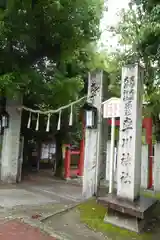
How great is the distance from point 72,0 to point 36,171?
31.9 ft

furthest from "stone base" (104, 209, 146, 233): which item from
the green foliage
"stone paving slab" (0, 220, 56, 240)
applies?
the green foliage

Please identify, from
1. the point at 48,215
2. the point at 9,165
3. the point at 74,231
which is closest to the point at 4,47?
the point at 9,165

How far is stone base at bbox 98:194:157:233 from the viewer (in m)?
5.63

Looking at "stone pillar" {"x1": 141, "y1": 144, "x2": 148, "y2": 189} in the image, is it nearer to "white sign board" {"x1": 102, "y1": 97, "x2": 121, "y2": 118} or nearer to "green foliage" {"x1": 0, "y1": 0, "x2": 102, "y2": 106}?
"white sign board" {"x1": 102, "y1": 97, "x2": 121, "y2": 118}

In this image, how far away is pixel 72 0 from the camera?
32.8ft

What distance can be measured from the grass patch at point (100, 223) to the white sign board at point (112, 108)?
2.53 meters

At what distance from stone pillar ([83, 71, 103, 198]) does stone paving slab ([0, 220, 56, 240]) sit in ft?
8.29

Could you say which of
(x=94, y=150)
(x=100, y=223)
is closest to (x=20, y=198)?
(x=94, y=150)

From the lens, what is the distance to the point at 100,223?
245 inches

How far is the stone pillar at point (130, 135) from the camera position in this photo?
6199mm

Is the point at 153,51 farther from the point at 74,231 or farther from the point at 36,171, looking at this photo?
the point at 36,171

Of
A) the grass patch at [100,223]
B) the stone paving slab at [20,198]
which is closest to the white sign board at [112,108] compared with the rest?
the grass patch at [100,223]

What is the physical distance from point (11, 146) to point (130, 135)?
656cm

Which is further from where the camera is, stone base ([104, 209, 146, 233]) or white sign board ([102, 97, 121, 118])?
white sign board ([102, 97, 121, 118])
